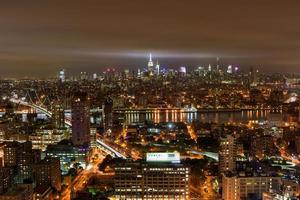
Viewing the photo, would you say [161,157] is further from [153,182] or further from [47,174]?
[47,174]

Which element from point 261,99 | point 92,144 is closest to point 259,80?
point 261,99

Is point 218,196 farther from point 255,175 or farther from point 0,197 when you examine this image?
point 0,197

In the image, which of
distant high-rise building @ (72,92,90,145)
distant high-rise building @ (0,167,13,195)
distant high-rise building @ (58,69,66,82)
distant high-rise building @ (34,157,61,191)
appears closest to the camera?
distant high-rise building @ (0,167,13,195)

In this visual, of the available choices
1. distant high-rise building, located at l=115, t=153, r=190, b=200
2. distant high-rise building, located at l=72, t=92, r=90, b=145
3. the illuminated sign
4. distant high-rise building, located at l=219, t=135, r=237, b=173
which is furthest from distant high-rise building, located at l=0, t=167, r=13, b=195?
distant high-rise building, located at l=72, t=92, r=90, b=145

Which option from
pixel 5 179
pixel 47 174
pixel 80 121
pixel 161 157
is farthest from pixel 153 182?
pixel 80 121

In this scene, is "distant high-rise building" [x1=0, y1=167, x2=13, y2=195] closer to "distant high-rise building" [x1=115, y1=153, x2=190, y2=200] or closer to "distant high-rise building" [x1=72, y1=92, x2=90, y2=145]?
"distant high-rise building" [x1=115, y1=153, x2=190, y2=200]

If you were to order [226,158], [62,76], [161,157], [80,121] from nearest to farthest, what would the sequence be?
1. [161,157]
2. [226,158]
3. [80,121]
4. [62,76]
